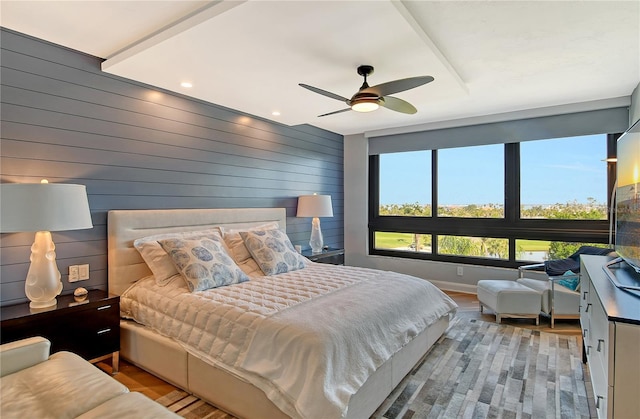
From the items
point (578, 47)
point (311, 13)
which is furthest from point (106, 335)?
point (578, 47)

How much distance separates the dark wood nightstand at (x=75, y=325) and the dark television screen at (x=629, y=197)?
3.54 metres

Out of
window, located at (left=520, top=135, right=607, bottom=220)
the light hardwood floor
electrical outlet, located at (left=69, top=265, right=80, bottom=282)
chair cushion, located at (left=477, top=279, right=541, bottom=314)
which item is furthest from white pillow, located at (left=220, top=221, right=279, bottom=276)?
window, located at (left=520, top=135, right=607, bottom=220)

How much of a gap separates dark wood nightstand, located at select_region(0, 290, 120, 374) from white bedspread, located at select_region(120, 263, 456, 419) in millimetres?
218

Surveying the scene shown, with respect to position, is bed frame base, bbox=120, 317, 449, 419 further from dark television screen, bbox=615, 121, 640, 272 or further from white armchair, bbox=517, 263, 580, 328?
white armchair, bbox=517, 263, 580, 328

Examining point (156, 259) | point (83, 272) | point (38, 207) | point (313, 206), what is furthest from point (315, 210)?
point (38, 207)

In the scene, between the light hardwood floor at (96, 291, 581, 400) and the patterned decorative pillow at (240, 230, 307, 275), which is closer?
the light hardwood floor at (96, 291, 581, 400)

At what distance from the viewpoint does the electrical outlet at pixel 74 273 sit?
104 inches

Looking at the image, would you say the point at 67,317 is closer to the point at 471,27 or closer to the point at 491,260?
the point at 471,27

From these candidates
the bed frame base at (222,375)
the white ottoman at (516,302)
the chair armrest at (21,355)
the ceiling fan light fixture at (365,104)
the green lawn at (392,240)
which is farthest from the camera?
the green lawn at (392,240)

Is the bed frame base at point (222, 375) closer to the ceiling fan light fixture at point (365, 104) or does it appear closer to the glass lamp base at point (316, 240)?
the ceiling fan light fixture at point (365, 104)

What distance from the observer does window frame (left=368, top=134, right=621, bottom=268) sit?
412 cm

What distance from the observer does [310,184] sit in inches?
203

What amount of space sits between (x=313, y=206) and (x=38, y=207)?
10.2 ft

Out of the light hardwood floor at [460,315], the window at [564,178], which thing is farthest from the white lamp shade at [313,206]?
the window at [564,178]
